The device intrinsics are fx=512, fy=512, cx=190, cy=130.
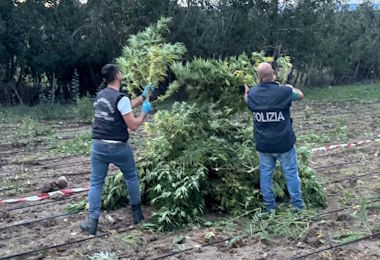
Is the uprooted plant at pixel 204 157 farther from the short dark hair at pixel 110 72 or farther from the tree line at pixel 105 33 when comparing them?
the tree line at pixel 105 33

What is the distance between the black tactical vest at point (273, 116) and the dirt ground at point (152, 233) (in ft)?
3.17

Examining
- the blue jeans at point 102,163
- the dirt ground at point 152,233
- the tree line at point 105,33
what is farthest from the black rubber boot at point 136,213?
the tree line at point 105,33

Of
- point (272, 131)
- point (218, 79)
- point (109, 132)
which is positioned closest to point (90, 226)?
point (109, 132)

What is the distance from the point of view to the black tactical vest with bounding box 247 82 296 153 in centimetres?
591

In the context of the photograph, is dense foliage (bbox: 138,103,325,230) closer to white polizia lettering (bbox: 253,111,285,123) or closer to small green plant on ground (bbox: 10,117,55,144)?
white polizia lettering (bbox: 253,111,285,123)

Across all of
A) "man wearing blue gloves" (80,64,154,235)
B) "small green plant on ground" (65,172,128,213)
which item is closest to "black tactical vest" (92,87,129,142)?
"man wearing blue gloves" (80,64,154,235)

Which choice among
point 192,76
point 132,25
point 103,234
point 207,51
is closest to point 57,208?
point 103,234

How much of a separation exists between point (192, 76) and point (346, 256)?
2.90m

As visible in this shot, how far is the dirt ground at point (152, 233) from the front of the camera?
17.2 feet

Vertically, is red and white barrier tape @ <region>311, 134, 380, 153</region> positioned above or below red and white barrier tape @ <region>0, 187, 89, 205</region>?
above

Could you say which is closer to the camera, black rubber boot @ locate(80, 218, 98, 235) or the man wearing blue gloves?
the man wearing blue gloves

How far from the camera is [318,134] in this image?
41.7 ft

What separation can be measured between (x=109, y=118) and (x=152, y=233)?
1379mm

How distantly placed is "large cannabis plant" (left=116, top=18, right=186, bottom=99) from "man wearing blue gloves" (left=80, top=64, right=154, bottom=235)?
503 millimetres
